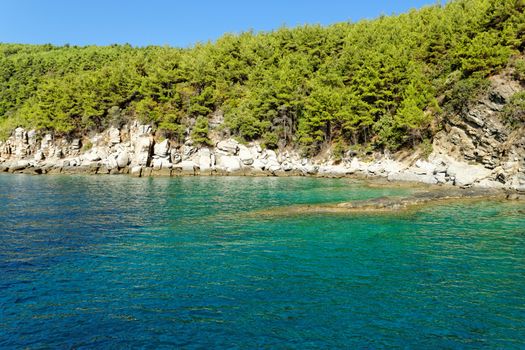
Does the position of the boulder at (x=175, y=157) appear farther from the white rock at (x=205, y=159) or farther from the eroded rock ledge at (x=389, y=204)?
the eroded rock ledge at (x=389, y=204)

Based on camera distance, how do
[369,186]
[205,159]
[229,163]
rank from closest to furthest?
[369,186], [229,163], [205,159]

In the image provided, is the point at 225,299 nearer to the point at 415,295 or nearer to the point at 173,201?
the point at 415,295

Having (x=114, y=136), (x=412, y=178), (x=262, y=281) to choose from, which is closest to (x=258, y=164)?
(x=412, y=178)

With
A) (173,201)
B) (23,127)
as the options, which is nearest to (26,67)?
(23,127)

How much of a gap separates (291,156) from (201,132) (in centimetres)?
2012

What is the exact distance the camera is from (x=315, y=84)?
77.0 metres

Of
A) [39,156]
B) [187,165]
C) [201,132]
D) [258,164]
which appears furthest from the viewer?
[39,156]

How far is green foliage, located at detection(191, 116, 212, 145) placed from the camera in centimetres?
7931

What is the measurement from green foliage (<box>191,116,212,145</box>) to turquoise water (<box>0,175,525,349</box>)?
2022 inches

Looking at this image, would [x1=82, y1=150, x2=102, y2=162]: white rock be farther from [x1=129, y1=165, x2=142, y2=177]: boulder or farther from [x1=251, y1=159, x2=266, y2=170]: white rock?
[x1=251, y1=159, x2=266, y2=170]: white rock

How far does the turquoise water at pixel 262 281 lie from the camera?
34.4 ft

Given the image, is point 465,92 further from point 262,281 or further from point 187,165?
point 262,281

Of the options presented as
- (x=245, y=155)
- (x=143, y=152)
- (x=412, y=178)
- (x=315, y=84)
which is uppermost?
(x=315, y=84)

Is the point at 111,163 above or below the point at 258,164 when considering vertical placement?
above
